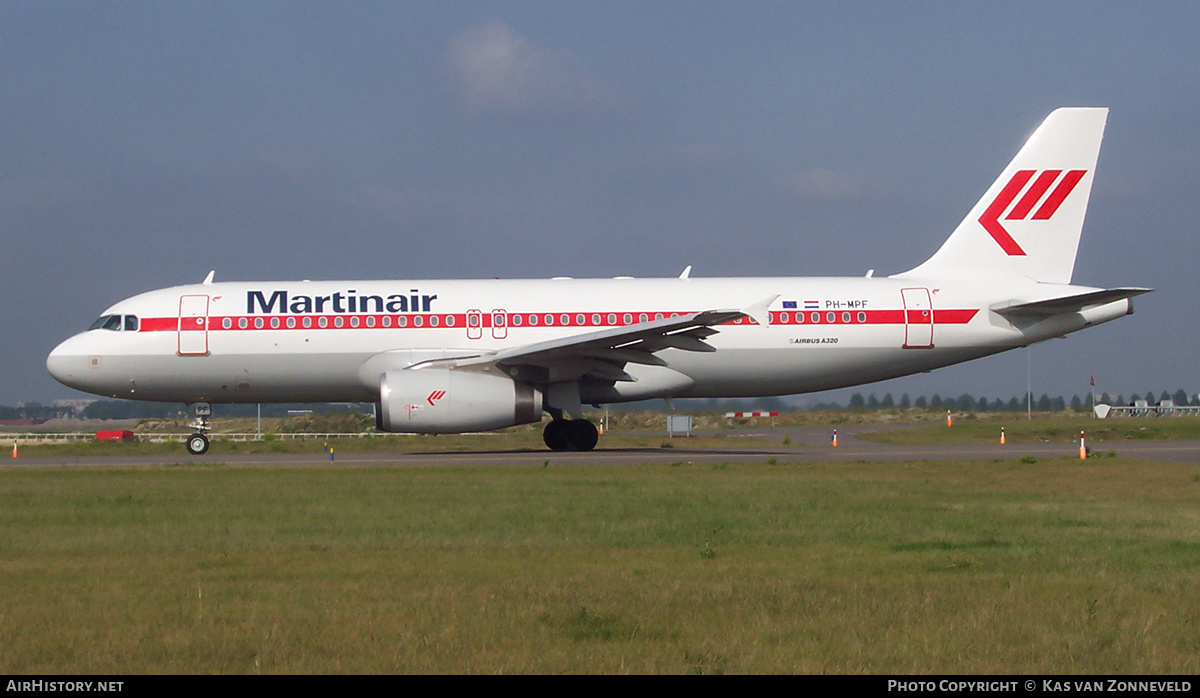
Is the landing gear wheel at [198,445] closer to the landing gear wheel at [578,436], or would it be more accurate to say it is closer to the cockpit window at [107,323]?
the cockpit window at [107,323]

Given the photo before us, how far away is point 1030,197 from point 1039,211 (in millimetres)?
383

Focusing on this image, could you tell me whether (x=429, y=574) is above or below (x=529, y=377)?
below

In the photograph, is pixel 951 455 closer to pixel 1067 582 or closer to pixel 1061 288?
pixel 1061 288

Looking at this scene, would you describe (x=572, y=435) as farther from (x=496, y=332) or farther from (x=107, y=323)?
(x=107, y=323)

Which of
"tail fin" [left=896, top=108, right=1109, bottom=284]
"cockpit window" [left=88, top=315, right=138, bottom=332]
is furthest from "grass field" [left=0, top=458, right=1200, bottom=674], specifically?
"tail fin" [left=896, top=108, right=1109, bottom=284]

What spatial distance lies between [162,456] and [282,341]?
3.76 meters

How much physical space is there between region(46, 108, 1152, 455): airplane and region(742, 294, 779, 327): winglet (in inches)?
3.3

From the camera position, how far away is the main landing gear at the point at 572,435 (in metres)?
24.9

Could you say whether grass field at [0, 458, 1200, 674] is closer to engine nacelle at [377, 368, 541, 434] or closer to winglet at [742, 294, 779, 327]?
engine nacelle at [377, 368, 541, 434]

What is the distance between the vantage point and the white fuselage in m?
24.4

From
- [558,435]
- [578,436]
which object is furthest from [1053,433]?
[558,435]

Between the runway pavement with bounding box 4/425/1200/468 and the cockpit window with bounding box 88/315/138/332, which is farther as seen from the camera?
the cockpit window with bounding box 88/315/138/332
